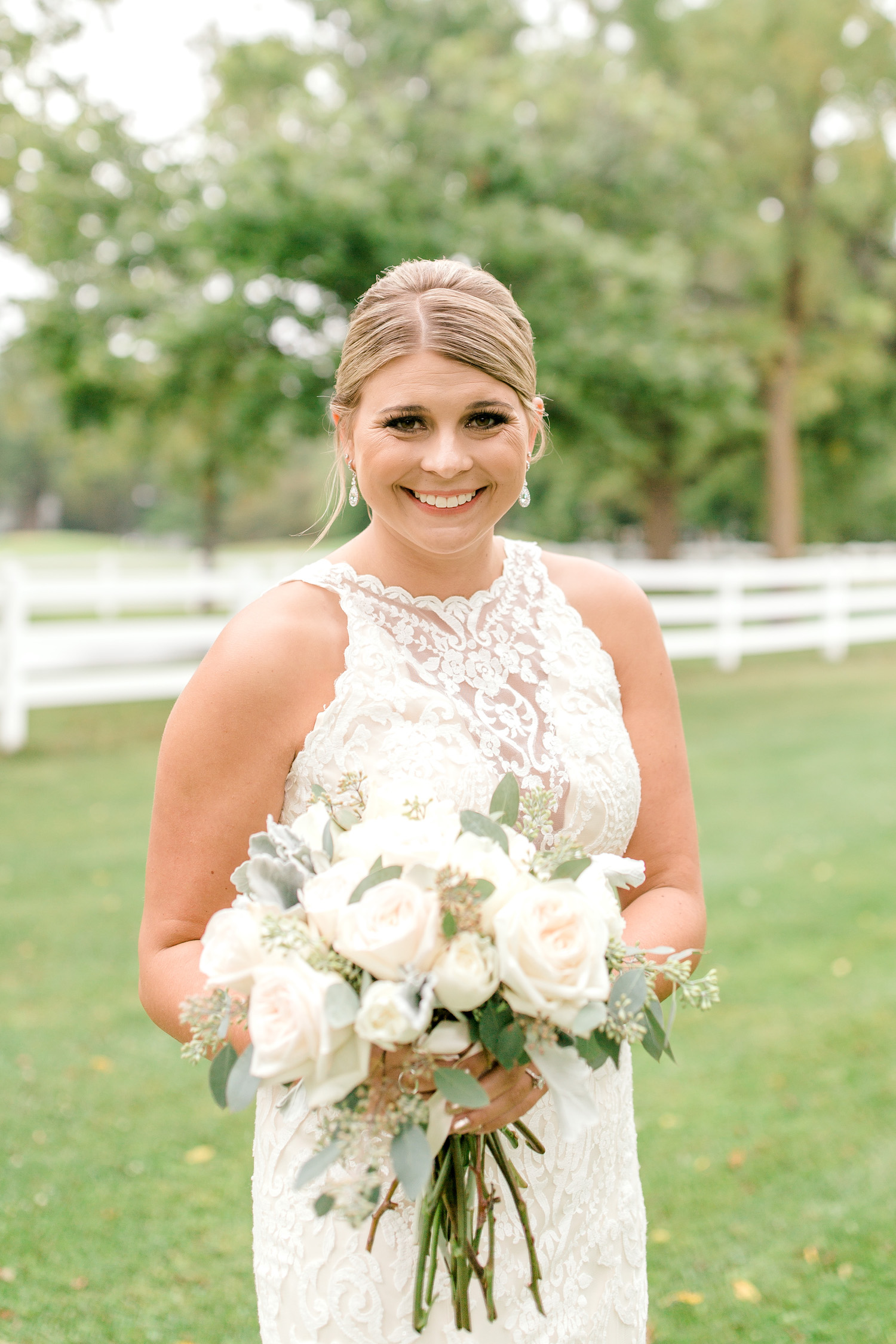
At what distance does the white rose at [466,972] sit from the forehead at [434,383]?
968 millimetres

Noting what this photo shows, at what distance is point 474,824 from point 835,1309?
113 inches

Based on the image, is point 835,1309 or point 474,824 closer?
point 474,824

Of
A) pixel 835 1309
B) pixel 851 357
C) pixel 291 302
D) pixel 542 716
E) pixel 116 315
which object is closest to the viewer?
pixel 542 716

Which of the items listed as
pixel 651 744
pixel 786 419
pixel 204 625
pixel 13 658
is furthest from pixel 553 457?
pixel 651 744

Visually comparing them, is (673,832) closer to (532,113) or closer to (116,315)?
(116,315)

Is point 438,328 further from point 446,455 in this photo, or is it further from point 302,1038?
point 302,1038

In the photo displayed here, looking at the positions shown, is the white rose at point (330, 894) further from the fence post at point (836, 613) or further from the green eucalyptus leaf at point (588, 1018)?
the fence post at point (836, 613)

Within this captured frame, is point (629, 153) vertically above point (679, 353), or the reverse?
point (629, 153)

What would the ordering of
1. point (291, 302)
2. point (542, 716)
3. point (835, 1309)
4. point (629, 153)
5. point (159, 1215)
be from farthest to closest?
point (629, 153), point (291, 302), point (159, 1215), point (835, 1309), point (542, 716)

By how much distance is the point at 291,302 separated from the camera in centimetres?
1485

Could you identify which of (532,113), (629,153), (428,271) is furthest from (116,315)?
(428,271)

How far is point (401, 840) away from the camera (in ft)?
5.05

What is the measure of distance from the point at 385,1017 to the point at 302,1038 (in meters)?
0.11

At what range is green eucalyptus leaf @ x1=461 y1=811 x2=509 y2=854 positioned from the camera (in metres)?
1.59
